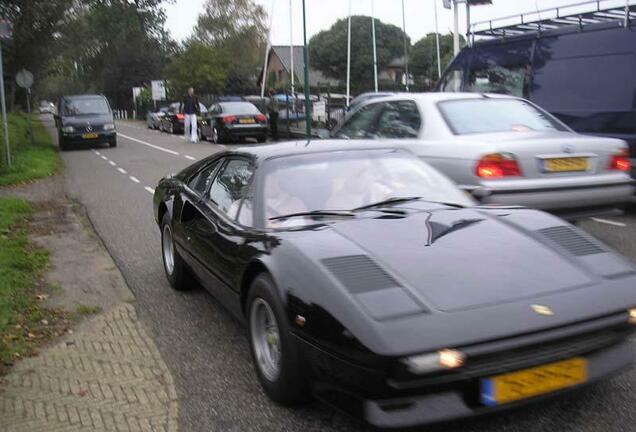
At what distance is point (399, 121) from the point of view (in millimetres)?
7191

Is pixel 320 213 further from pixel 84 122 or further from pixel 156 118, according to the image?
pixel 156 118

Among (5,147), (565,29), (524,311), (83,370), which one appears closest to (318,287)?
(524,311)

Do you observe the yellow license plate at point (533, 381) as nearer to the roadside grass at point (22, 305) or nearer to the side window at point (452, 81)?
the roadside grass at point (22, 305)

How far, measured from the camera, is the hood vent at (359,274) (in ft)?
9.27

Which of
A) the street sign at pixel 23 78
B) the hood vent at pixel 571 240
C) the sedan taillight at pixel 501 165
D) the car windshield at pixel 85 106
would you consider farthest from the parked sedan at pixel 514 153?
the car windshield at pixel 85 106

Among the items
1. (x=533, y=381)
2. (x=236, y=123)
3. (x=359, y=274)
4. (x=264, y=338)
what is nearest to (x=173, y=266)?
(x=264, y=338)

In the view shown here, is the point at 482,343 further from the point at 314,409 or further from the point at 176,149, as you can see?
the point at 176,149

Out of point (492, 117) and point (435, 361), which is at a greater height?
point (492, 117)

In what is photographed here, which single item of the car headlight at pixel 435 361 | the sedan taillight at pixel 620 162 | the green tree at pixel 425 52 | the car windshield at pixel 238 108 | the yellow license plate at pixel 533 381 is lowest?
the yellow license plate at pixel 533 381

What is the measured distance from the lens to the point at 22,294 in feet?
17.4

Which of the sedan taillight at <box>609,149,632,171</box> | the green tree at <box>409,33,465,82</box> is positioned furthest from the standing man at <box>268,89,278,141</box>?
the green tree at <box>409,33,465,82</box>

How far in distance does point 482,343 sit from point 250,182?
1994 mm

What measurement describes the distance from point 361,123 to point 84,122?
16939 mm

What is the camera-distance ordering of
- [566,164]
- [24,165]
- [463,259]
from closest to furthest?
1. [463,259]
2. [566,164]
3. [24,165]
